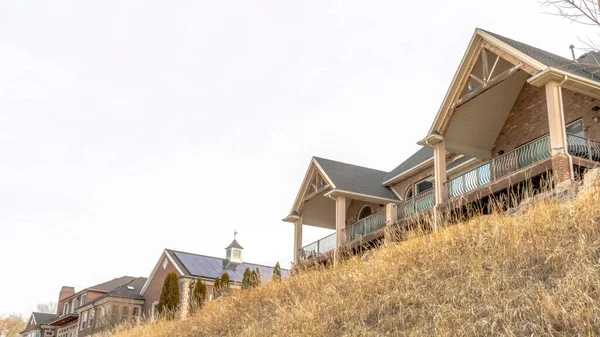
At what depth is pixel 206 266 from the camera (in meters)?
38.2

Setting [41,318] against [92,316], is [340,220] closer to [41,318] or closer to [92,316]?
[92,316]

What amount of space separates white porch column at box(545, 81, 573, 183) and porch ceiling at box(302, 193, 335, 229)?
40.0ft

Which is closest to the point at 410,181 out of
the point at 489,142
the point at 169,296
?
the point at 489,142

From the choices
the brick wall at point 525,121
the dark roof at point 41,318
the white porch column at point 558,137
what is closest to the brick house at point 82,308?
the dark roof at point 41,318

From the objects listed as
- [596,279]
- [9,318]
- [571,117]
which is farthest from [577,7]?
[9,318]

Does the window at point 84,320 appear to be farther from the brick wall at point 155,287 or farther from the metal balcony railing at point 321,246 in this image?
the metal balcony railing at point 321,246

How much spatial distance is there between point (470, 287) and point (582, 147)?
9514 millimetres

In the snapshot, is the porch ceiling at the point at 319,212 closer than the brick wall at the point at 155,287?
Yes

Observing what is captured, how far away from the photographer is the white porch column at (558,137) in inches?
600

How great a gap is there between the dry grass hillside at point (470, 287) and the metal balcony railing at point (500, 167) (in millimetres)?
5851

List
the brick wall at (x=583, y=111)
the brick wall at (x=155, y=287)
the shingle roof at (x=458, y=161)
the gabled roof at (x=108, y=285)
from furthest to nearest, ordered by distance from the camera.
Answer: the gabled roof at (x=108, y=285)
the brick wall at (x=155, y=287)
the shingle roof at (x=458, y=161)
the brick wall at (x=583, y=111)

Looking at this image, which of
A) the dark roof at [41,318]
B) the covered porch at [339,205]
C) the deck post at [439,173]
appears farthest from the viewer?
the dark roof at [41,318]

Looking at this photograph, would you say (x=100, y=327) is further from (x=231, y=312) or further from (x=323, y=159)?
(x=231, y=312)

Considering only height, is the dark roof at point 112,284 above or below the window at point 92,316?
above
